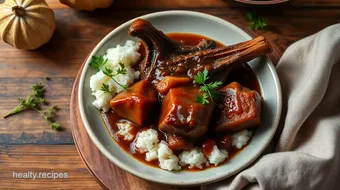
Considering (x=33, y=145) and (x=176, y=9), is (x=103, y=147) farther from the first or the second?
(x=176, y=9)

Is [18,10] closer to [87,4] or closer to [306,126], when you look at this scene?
[87,4]

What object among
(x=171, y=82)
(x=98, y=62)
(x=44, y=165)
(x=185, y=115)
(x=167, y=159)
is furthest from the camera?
(x=44, y=165)

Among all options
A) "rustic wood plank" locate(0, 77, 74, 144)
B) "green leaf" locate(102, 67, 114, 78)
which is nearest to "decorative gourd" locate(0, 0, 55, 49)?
"rustic wood plank" locate(0, 77, 74, 144)

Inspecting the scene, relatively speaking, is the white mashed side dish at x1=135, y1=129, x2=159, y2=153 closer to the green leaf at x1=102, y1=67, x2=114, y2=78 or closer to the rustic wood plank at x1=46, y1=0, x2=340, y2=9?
the green leaf at x1=102, y1=67, x2=114, y2=78

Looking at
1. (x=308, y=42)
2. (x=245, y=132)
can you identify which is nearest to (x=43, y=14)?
(x=245, y=132)

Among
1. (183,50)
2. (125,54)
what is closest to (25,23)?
(125,54)

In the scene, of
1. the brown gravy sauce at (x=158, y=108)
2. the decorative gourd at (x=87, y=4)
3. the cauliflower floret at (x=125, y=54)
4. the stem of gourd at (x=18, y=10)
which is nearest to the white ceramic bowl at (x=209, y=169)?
the brown gravy sauce at (x=158, y=108)
